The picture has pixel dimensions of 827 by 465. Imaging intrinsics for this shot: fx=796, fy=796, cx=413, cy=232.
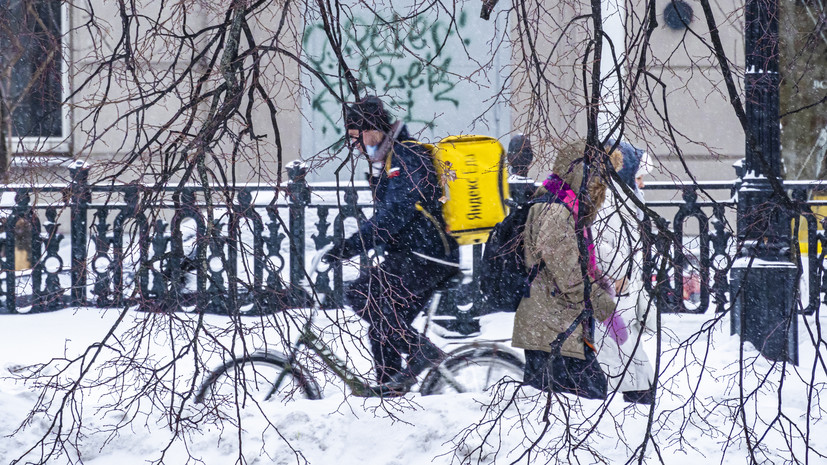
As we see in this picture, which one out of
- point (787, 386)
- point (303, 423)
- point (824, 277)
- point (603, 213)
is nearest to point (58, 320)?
point (303, 423)

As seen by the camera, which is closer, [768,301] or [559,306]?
[559,306]

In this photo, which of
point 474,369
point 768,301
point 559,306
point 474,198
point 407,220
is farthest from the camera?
point 768,301

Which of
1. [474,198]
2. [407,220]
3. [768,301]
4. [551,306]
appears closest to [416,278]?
[407,220]

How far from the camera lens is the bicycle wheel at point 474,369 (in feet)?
14.6

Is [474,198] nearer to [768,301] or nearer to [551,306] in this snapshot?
[551,306]

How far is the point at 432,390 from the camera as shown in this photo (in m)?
4.50

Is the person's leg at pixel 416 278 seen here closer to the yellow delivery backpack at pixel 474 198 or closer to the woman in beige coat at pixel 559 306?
the yellow delivery backpack at pixel 474 198

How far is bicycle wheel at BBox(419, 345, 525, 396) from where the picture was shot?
4449 mm

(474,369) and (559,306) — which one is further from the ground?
(559,306)

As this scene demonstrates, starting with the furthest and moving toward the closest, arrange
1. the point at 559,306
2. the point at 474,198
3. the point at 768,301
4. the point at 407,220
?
the point at 768,301 < the point at 474,198 < the point at 407,220 < the point at 559,306

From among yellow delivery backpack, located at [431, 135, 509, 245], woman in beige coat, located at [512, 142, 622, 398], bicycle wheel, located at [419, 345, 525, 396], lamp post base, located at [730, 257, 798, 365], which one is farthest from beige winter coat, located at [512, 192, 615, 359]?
lamp post base, located at [730, 257, 798, 365]

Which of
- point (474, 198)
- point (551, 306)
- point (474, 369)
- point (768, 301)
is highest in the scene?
point (474, 198)

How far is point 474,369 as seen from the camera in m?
4.56

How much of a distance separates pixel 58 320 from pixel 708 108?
7.36m
